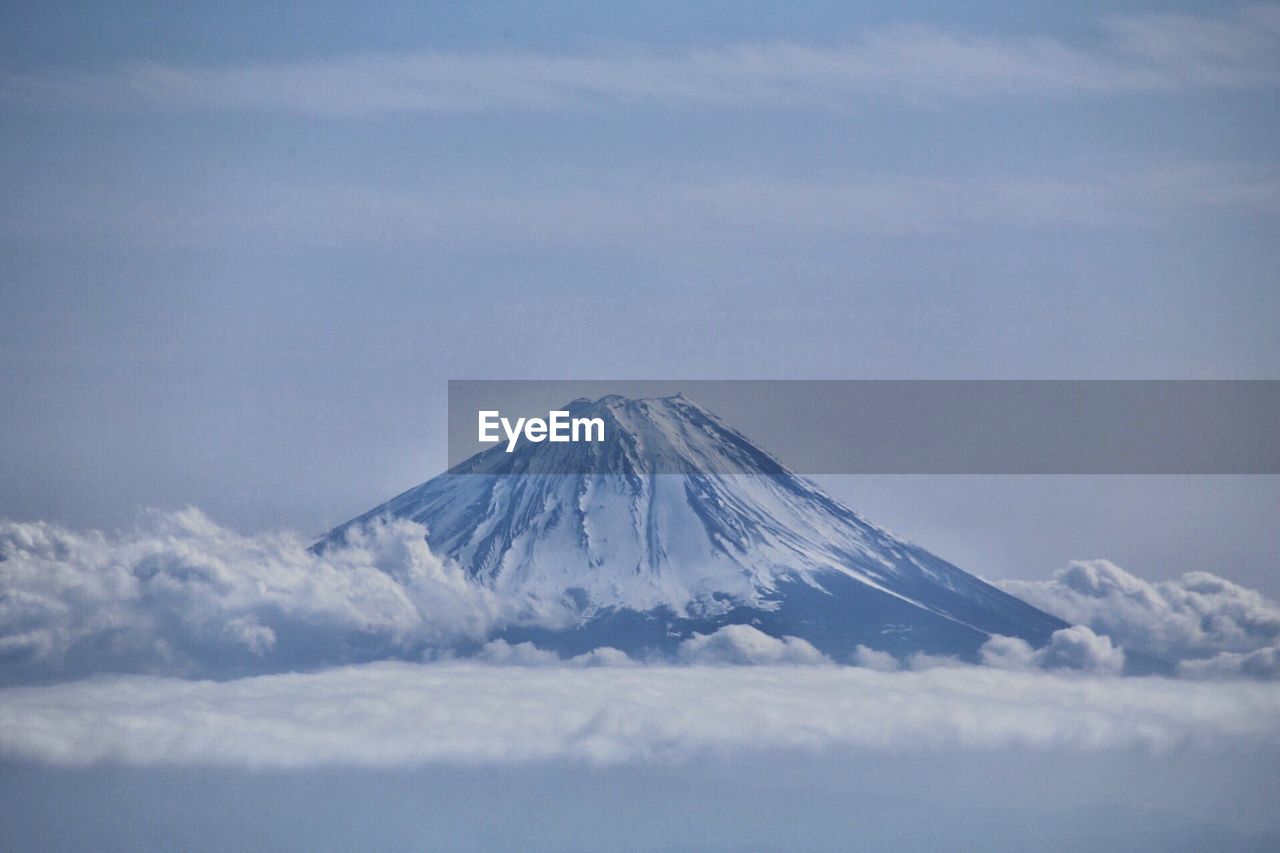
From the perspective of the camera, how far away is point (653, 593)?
10325 centimetres

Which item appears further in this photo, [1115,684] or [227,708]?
[227,708]

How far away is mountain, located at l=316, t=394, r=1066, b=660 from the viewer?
104 meters

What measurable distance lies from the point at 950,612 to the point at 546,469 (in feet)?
79.1

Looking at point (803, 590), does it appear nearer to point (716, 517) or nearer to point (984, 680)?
point (716, 517)

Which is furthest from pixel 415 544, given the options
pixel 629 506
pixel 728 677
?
pixel 728 677

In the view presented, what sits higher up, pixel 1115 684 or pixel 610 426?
pixel 610 426

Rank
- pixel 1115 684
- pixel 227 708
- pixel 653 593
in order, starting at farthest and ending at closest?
pixel 227 708
pixel 1115 684
pixel 653 593

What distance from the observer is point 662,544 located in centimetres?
10369

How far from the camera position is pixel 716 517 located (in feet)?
341

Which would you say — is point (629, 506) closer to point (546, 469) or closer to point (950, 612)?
point (546, 469)

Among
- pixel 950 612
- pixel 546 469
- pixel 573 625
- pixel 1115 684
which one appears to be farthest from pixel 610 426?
pixel 1115 684

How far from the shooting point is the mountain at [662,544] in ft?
340

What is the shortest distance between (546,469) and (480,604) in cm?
822

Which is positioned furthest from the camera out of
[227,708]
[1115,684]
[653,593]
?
[227,708]
